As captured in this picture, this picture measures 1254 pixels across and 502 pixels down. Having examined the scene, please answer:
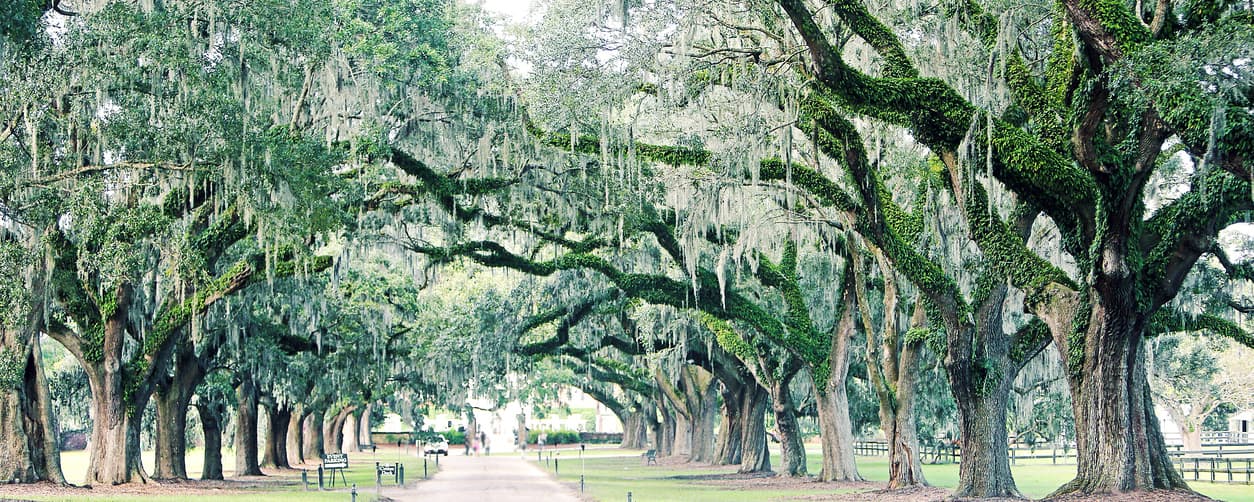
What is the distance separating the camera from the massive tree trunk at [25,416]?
1930 centimetres

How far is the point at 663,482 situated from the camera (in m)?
28.7

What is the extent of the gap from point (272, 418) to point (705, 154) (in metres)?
25.7

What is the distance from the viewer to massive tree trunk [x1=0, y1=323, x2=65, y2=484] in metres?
19.3

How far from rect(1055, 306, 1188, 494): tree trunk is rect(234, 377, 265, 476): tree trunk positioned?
25407 mm

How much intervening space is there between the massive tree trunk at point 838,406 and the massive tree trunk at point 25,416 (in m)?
14.8

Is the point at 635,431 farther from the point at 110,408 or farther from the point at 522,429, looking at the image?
the point at 110,408

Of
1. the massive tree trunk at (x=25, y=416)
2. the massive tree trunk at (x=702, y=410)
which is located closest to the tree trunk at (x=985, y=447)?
the massive tree trunk at (x=25, y=416)

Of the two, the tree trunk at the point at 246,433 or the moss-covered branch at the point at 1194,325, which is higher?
the moss-covered branch at the point at 1194,325

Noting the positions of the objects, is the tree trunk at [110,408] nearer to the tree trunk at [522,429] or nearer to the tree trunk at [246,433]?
the tree trunk at [246,433]

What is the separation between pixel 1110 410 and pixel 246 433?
90.1 ft

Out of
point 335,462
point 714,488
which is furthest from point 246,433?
point 714,488

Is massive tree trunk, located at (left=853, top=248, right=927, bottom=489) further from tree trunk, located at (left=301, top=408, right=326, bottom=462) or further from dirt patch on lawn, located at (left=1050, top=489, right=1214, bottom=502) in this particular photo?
tree trunk, located at (left=301, top=408, right=326, bottom=462)

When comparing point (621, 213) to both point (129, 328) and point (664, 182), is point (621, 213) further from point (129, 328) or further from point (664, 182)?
point (129, 328)

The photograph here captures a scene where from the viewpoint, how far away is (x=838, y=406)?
23750 mm
